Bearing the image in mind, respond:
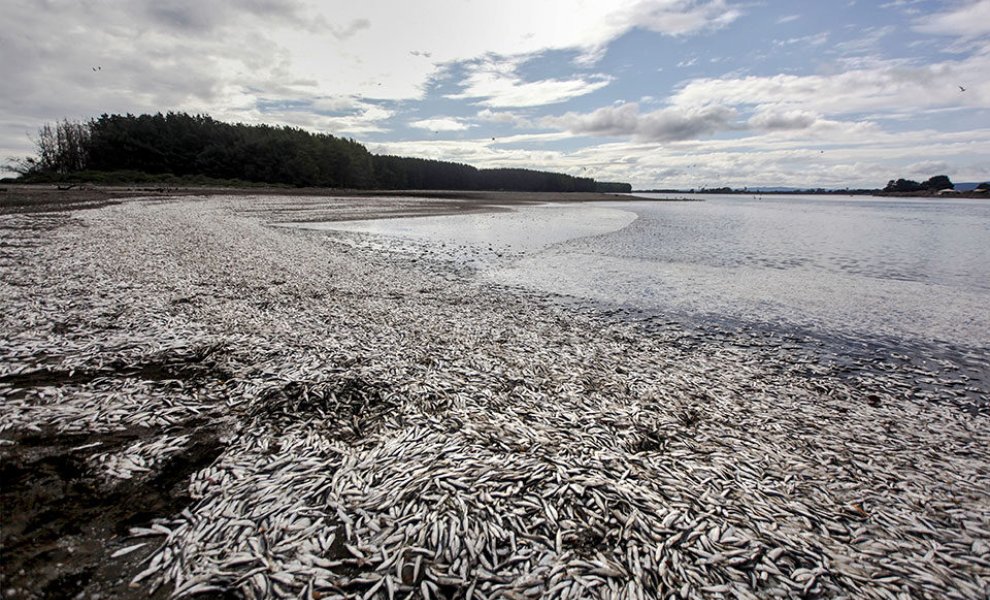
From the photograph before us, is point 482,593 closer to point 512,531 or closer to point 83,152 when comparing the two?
point 512,531

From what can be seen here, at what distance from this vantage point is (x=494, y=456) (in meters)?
5.75

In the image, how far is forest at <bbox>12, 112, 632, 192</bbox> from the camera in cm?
9719

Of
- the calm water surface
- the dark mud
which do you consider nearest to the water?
the calm water surface

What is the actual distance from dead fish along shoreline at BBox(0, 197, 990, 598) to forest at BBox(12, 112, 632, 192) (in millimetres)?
96686

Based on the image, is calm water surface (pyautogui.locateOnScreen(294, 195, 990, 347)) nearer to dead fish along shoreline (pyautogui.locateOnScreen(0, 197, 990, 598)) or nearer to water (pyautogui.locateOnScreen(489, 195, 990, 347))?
water (pyautogui.locateOnScreen(489, 195, 990, 347))

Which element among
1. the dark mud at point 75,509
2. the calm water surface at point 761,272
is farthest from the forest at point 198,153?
the dark mud at point 75,509

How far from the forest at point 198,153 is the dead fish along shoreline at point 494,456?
9669 cm

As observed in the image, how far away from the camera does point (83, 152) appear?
331 feet

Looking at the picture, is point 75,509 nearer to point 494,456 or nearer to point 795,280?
point 494,456

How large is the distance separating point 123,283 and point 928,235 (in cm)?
5422

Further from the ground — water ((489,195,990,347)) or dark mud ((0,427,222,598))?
water ((489,195,990,347))

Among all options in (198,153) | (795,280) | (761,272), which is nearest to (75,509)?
(795,280)

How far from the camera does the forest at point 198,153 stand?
319 feet

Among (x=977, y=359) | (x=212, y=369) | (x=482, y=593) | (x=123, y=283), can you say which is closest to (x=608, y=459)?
(x=482, y=593)
